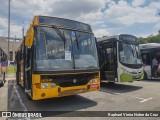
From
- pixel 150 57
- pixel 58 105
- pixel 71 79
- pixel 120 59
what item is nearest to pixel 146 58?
pixel 150 57

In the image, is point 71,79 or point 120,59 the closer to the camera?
point 71,79

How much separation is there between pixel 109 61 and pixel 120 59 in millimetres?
1012

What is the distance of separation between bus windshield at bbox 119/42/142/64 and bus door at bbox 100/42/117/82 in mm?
388

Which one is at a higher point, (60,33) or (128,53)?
(60,33)

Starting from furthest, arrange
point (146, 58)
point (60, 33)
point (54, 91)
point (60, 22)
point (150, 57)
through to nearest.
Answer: point (146, 58) < point (150, 57) < point (60, 22) < point (60, 33) < point (54, 91)

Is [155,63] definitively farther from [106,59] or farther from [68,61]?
[68,61]

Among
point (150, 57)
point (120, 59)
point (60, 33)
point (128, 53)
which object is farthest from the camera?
point (150, 57)

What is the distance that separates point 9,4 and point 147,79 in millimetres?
23003

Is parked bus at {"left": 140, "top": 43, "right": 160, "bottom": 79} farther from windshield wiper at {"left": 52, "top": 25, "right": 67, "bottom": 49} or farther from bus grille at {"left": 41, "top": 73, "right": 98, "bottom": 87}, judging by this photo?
windshield wiper at {"left": 52, "top": 25, "right": 67, "bottom": 49}

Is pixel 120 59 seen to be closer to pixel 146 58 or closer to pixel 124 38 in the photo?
pixel 124 38

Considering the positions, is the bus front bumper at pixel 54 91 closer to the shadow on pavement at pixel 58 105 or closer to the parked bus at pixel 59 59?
the parked bus at pixel 59 59

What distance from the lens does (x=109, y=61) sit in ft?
38.7

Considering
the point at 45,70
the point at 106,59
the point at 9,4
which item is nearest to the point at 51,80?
the point at 45,70

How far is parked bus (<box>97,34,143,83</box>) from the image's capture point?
35.7 feet
